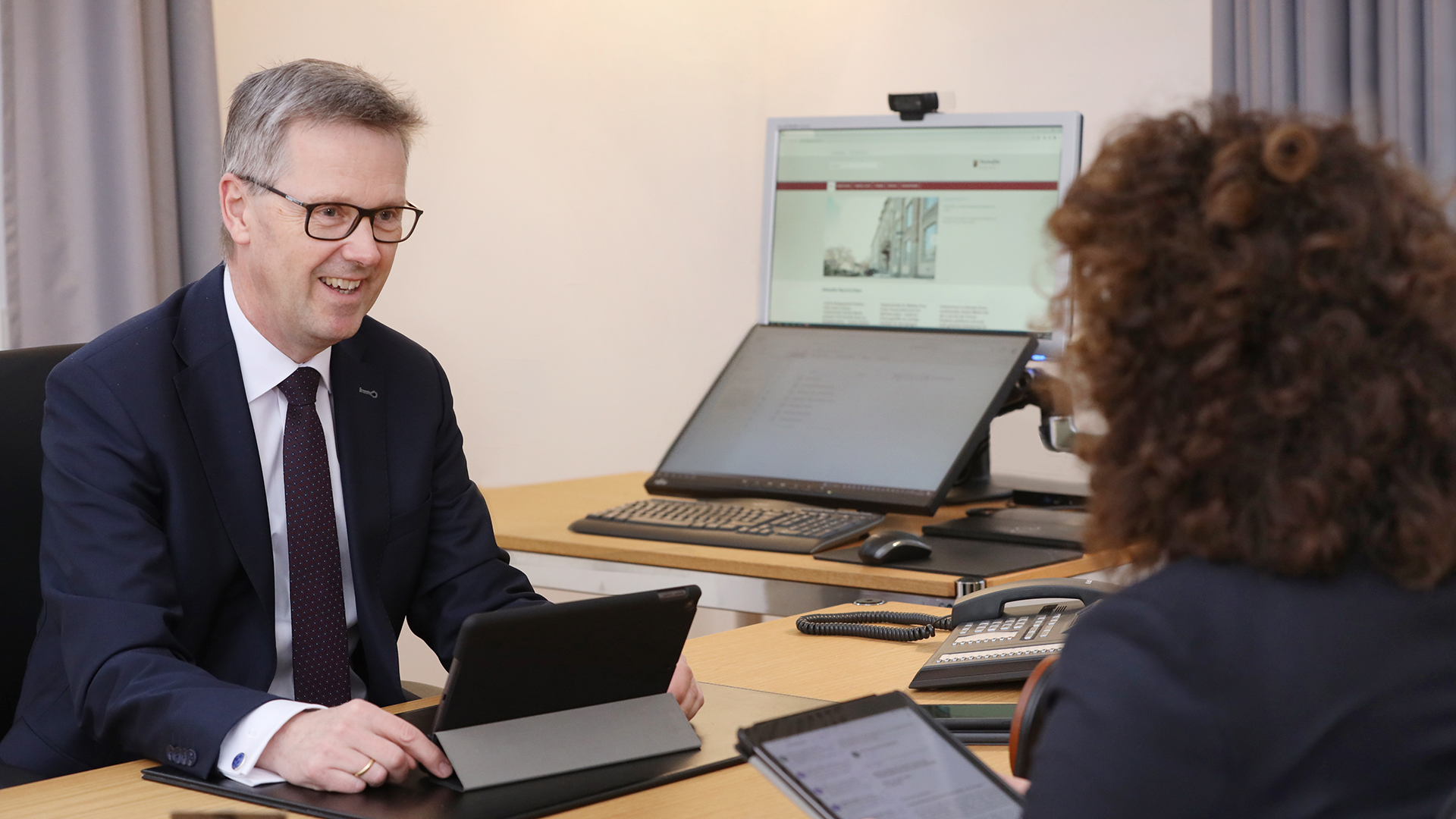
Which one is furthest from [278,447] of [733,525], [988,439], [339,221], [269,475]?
[988,439]

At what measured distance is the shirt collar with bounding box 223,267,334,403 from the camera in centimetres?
146

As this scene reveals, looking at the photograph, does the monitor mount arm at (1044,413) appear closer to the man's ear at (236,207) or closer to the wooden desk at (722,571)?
the wooden desk at (722,571)

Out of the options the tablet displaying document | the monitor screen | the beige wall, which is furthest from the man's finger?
the beige wall

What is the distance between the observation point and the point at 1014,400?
2.29 m

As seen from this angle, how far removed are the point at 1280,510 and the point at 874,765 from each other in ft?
1.02

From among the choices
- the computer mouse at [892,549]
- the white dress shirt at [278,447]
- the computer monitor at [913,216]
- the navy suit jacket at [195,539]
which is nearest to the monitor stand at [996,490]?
the computer monitor at [913,216]

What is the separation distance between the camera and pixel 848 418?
7.38 ft

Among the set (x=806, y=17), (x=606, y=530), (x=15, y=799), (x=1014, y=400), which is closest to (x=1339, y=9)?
(x=1014, y=400)

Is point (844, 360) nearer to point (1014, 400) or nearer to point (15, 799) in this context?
point (1014, 400)

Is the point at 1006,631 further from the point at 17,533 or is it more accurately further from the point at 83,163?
the point at 83,163

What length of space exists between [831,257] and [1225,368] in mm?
1874

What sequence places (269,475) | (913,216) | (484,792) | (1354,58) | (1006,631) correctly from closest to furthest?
(484,792) < (1006,631) < (269,475) < (913,216) < (1354,58)

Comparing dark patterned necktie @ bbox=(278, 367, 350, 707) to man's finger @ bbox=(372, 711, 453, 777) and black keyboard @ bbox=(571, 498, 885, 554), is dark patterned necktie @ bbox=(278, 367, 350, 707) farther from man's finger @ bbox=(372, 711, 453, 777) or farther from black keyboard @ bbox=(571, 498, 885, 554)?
black keyboard @ bbox=(571, 498, 885, 554)

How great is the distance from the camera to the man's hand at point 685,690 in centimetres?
116
